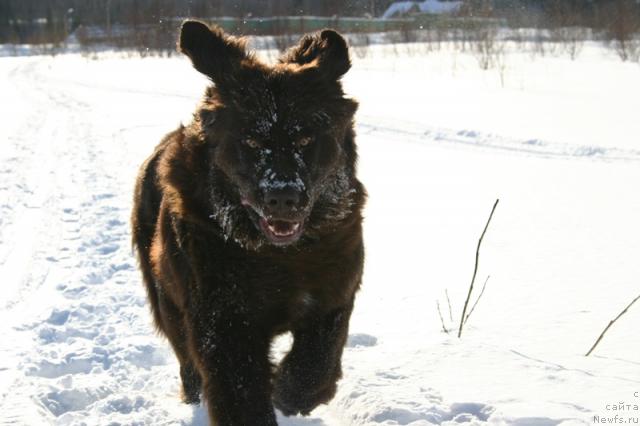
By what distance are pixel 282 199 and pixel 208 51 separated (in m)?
1.01

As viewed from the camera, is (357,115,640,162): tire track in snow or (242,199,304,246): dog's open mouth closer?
(242,199,304,246): dog's open mouth

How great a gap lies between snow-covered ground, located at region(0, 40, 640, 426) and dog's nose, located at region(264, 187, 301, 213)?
1.31 m

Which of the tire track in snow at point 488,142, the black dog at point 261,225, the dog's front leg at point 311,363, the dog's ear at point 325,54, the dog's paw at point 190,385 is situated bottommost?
the dog's paw at point 190,385

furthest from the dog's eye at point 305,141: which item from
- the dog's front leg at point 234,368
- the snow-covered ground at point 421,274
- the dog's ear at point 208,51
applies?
the snow-covered ground at point 421,274

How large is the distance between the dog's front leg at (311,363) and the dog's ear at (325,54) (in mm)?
1180

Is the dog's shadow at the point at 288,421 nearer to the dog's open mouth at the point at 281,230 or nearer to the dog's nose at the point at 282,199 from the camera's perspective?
the dog's open mouth at the point at 281,230

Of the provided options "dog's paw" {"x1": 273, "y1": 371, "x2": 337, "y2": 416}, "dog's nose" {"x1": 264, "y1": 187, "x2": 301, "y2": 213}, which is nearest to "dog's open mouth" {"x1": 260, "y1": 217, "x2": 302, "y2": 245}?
"dog's nose" {"x1": 264, "y1": 187, "x2": 301, "y2": 213}

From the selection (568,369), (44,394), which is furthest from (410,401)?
(44,394)

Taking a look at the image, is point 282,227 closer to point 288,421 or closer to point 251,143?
point 251,143

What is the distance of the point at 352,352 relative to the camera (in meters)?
4.66

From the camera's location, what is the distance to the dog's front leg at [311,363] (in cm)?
345

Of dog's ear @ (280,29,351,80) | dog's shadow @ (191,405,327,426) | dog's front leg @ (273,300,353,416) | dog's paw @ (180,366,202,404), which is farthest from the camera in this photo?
dog's paw @ (180,366,202,404)

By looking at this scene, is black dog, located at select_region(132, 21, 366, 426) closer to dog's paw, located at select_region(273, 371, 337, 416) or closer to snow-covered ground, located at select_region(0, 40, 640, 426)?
dog's paw, located at select_region(273, 371, 337, 416)

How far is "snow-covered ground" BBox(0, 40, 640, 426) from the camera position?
388 centimetres
